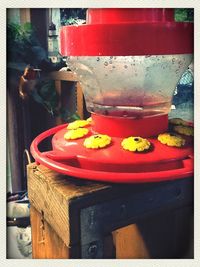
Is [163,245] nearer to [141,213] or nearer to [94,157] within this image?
[141,213]

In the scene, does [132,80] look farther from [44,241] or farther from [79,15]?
[44,241]

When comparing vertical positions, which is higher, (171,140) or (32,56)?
(32,56)

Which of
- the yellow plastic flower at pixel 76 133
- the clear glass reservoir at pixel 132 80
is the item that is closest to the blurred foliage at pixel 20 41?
the clear glass reservoir at pixel 132 80

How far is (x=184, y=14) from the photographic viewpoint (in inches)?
29.0

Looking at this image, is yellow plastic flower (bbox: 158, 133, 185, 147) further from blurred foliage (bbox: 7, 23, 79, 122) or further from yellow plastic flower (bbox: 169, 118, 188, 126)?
blurred foliage (bbox: 7, 23, 79, 122)

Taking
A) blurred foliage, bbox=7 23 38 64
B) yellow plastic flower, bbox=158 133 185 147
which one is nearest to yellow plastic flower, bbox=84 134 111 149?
yellow plastic flower, bbox=158 133 185 147

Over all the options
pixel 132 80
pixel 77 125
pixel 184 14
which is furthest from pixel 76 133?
pixel 184 14

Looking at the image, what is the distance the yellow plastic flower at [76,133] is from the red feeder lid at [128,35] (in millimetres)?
167

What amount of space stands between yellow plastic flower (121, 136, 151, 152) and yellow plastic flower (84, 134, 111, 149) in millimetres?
34

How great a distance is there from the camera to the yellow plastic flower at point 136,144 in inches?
25.7

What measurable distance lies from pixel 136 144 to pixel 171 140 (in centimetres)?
8

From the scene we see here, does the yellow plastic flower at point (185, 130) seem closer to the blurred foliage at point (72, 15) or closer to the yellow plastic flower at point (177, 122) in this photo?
the yellow plastic flower at point (177, 122)

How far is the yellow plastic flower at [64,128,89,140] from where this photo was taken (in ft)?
2.38
